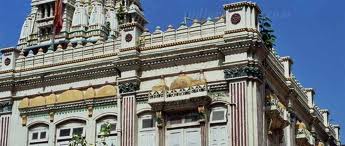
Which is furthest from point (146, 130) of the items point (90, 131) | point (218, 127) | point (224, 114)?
point (224, 114)

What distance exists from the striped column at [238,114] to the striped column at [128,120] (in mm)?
4876

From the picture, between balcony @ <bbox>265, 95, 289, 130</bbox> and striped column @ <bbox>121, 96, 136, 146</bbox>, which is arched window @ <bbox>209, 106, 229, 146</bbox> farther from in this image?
striped column @ <bbox>121, 96, 136, 146</bbox>

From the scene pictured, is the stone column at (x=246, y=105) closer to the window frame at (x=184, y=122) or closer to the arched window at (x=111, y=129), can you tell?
the window frame at (x=184, y=122)

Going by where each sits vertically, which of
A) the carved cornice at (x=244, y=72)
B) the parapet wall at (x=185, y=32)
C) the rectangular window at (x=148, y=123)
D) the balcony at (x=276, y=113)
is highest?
the parapet wall at (x=185, y=32)

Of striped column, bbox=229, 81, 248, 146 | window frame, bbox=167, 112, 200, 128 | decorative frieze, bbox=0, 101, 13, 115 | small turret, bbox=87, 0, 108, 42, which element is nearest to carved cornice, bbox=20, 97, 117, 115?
decorative frieze, bbox=0, 101, 13, 115

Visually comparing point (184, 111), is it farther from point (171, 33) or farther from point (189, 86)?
point (171, 33)

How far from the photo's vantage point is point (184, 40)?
33812mm

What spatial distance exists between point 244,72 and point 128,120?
19.8 ft

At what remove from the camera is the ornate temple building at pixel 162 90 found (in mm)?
32062

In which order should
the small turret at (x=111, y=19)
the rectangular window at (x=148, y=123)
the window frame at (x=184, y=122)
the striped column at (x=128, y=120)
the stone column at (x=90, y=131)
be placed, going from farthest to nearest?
1. the small turret at (x=111, y=19)
2. the stone column at (x=90, y=131)
3. the rectangular window at (x=148, y=123)
4. the striped column at (x=128, y=120)
5. the window frame at (x=184, y=122)

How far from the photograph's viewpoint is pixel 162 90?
32969mm

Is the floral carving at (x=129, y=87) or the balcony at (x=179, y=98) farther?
the floral carving at (x=129, y=87)

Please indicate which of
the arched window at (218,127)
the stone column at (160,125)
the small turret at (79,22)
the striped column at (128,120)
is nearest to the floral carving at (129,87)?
the striped column at (128,120)

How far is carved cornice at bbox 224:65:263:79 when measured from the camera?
31797 mm
